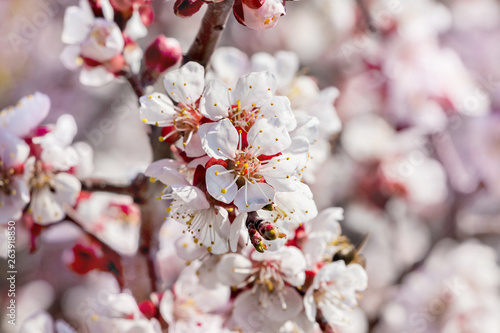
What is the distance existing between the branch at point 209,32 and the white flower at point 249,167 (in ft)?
0.69

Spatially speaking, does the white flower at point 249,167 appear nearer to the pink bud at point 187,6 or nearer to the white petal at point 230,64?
the pink bud at point 187,6

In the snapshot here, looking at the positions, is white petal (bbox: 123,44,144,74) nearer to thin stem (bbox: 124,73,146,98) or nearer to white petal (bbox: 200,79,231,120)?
thin stem (bbox: 124,73,146,98)

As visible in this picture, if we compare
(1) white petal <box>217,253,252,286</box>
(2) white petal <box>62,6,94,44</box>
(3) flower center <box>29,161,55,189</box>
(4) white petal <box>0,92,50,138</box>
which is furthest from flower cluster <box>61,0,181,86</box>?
(1) white petal <box>217,253,252,286</box>

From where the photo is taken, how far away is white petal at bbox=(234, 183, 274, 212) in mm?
A: 837

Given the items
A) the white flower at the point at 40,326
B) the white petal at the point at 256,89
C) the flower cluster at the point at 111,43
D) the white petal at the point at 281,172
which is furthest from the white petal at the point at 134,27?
the white flower at the point at 40,326

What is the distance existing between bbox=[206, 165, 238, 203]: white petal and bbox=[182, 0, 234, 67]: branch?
0.90 feet

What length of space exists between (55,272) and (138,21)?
1.32 metres

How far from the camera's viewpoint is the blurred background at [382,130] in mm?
2037

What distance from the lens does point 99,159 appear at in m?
2.41

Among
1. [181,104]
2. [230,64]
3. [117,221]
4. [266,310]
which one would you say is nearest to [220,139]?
[181,104]

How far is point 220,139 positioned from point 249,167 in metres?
0.08

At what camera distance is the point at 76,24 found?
1194 millimetres

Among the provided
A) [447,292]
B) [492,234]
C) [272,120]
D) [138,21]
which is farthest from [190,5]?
[492,234]

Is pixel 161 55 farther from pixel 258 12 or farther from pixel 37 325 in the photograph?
pixel 37 325
